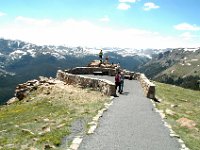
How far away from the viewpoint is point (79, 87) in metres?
56.7

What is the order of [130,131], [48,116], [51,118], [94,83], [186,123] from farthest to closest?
[94,83], [48,116], [51,118], [186,123], [130,131]

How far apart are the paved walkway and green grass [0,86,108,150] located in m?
2.28

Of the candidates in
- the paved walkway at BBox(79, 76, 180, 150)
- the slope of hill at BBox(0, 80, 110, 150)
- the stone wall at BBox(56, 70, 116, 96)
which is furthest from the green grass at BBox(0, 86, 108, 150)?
the paved walkway at BBox(79, 76, 180, 150)

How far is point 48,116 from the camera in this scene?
38281 mm

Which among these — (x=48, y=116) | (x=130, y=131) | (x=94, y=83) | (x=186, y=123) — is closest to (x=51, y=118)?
(x=48, y=116)

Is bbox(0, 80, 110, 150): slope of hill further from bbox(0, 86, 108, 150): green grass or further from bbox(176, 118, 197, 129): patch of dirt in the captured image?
bbox(176, 118, 197, 129): patch of dirt

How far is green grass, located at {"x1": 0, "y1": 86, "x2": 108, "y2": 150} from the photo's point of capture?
1077 inches

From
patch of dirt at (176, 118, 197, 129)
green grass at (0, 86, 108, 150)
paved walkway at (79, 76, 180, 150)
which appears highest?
paved walkway at (79, 76, 180, 150)

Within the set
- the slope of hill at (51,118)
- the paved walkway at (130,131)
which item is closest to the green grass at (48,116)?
the slope of hill at (51,118)

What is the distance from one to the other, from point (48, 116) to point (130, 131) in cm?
1281

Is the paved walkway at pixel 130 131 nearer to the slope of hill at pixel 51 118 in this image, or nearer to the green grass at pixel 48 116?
the slope of hill at pixel 51 118

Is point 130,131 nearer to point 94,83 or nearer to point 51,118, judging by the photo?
point 51,118

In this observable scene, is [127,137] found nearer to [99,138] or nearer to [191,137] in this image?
[99,138]

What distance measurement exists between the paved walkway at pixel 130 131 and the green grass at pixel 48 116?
89.7 inches
